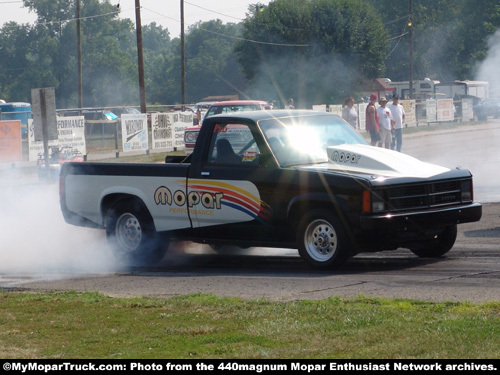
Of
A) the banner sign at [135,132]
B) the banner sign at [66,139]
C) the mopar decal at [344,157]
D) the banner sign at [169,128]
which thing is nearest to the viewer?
the mopar decal at [344,157]

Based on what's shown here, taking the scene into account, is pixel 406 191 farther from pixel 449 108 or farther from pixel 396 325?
pixel 449 108

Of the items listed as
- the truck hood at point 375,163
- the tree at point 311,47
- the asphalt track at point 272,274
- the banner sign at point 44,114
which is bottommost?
the asphalt track at point 272,274

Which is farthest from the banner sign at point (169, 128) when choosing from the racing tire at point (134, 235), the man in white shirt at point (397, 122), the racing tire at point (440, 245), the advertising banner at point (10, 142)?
the racing tire at point (440, 245)

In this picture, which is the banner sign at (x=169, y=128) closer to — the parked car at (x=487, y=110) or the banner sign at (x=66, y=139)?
Answer: the banner sign at (x=66, y=139)

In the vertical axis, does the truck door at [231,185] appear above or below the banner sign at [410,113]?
below

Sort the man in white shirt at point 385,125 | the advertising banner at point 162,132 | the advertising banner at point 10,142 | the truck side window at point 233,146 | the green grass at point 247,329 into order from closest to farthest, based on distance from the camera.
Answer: the green grass at point 247,329 → the truck side window at point 233,146 → the man in white shirt at point 385,125 → the advertising banner at point 10,142 → the advertising banner at point 162,132

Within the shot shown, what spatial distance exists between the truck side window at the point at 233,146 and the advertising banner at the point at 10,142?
63.3ft

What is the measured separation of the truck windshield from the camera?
10.2 meters

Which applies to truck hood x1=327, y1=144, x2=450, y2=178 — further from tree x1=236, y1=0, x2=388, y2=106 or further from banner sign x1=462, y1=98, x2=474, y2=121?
tree x1=236, y1=0, x2=388, y2=106

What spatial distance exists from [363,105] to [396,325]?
40.5 meters

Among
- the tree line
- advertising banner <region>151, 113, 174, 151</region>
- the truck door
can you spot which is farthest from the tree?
the truck door

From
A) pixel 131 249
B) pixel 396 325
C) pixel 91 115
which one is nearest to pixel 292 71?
pixel 91 115

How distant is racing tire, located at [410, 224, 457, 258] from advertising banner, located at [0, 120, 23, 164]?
2060 cm

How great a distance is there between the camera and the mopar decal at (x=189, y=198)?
10.4 m
